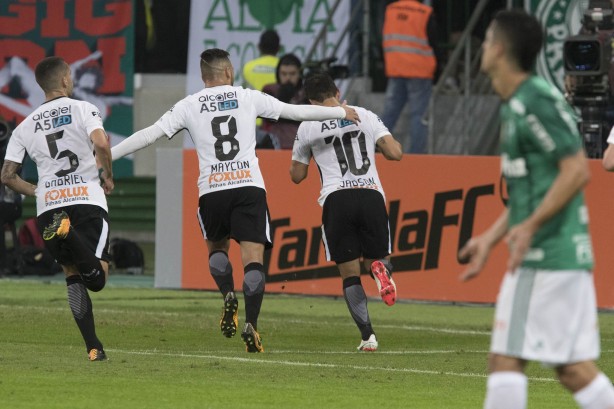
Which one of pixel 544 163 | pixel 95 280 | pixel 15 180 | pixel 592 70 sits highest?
pixel 544 163

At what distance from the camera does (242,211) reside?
12.6 metres

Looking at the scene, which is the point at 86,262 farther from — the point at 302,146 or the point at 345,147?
the point at 345,147

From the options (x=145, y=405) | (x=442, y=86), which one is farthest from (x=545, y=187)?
(x=442, y=86)

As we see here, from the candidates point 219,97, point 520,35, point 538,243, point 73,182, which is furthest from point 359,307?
point 520,35

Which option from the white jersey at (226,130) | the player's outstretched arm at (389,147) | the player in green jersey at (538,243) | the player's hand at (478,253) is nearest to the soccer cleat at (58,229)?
the white jersey at (226,130)

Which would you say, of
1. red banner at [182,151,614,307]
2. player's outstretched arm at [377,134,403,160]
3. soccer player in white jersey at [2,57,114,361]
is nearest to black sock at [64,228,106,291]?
soccer player in white jersey at [2,57,114,361]

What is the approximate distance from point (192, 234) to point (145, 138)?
21.4 feet

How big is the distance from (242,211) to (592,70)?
17.1 ft

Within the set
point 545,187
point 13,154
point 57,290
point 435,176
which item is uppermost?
point 545,187

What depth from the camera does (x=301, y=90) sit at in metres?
20.0

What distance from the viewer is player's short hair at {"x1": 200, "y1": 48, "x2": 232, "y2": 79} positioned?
12.7m

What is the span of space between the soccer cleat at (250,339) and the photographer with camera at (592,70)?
5475 mm

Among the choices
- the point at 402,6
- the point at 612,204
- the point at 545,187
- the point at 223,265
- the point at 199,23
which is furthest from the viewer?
the point at 199,23

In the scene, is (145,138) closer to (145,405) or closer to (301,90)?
(145,405)
